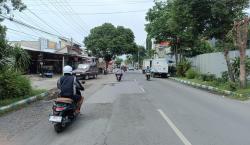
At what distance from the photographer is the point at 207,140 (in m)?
8.65

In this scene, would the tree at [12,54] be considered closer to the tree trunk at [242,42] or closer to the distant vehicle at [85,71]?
the tree trunk at [242,42]

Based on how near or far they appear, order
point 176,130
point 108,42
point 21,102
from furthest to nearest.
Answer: point 108,42 → point 21,102 → point 176,130

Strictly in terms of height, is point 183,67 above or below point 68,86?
above

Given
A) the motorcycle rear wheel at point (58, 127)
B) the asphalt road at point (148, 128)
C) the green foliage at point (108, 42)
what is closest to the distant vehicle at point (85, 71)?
the asphalt road at point (148, 128)

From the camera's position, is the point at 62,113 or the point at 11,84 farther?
the point at 11,84

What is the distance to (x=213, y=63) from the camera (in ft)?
119

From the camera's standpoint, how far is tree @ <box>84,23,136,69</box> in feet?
257

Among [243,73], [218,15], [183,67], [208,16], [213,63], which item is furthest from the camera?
[183,67]

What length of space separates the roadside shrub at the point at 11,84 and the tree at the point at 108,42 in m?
58.9

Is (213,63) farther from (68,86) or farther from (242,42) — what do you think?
(68,86)

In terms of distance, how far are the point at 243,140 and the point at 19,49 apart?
12.1 m

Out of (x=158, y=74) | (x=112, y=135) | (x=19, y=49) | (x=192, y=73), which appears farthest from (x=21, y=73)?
(x=158, y=74)

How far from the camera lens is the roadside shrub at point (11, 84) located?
17.5 m

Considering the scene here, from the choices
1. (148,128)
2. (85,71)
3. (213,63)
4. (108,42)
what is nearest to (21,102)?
(148,128)
